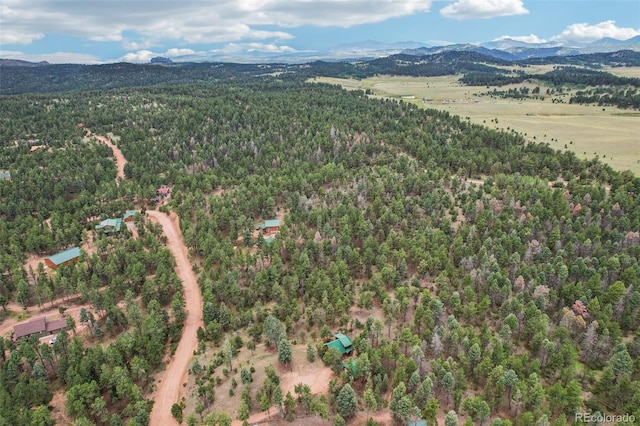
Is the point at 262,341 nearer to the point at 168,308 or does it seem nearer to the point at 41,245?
the point at 168,308

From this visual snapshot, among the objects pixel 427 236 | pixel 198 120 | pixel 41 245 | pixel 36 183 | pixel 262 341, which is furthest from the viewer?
pixel 198 120

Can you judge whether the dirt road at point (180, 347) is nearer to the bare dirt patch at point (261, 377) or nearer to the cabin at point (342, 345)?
the bare dirt patch at point (261, 377)

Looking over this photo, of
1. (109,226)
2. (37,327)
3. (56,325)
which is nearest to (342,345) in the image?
(56,325)

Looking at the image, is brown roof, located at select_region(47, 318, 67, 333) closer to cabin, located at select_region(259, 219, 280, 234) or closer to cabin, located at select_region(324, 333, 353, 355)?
cabin, located at select_region(324, 333, 353, 355)

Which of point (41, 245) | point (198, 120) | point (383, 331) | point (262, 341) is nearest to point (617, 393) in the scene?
point (383, 331)

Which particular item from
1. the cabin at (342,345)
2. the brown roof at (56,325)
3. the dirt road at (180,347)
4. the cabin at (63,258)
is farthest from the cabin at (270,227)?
the brown roof at (56,325)

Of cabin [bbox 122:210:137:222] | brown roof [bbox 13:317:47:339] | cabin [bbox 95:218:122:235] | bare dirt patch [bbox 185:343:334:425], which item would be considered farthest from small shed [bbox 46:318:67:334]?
cabin [bbox 122:210:137:222]
